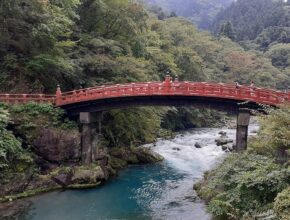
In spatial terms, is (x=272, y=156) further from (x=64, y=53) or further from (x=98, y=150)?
(x=64, y=53)

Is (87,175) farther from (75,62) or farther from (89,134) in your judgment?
(75,62)

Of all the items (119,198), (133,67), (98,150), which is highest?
(133,67)

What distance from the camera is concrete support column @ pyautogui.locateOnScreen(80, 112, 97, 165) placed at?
106 ft

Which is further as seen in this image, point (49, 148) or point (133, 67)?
point (133, 67)

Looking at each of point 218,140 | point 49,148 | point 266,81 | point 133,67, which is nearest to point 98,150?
point 49,148

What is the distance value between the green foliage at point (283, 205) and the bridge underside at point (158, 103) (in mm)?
12536

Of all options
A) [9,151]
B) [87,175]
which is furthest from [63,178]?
[9,151]

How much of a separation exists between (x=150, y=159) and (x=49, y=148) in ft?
36.8

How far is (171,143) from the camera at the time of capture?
48438 millimetres

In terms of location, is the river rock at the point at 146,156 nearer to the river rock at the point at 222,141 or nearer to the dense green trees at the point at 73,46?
the dense green trees at the point at 73,46

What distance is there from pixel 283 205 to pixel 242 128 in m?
14.0

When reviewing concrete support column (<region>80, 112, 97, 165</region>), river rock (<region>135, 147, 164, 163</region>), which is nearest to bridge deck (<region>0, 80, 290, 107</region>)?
concrete support column (<region>80, 112, 97, 165</region>)

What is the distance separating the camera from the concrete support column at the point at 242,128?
2825cm

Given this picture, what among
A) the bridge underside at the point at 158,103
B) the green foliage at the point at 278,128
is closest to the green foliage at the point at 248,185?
the green foliage at the point at 278,128
